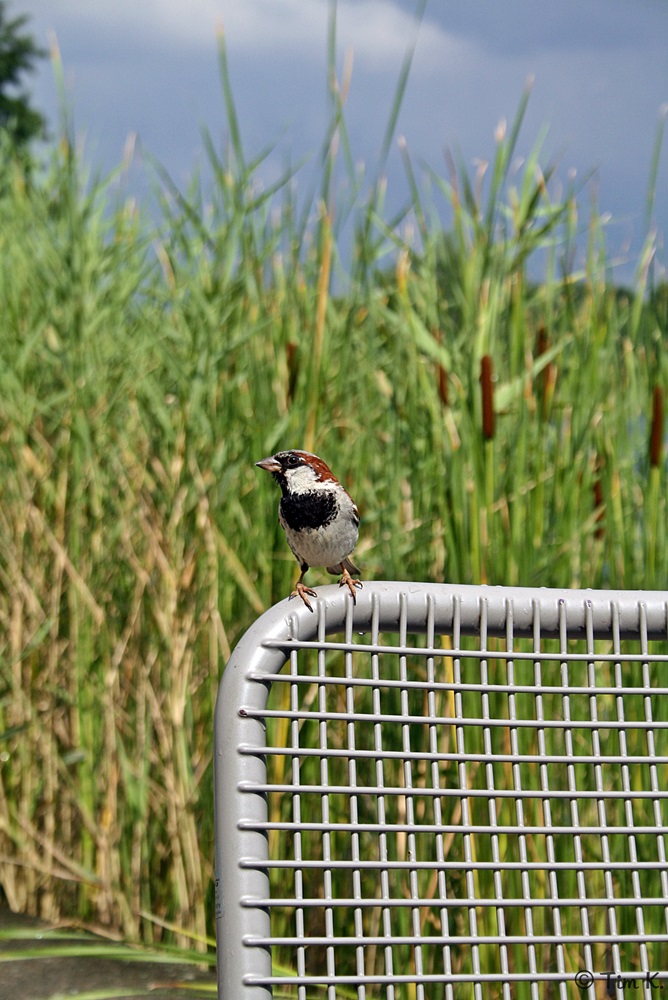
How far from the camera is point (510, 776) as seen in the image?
146 centimetres

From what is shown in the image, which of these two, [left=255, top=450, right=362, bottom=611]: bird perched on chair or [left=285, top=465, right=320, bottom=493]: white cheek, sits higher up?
[left=285, top=465, right=320, bottom=493]: white cheek

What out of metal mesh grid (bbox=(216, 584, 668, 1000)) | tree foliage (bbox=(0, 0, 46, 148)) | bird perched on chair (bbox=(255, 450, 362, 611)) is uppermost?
tree foliage (bbox=(0, 0, 46, 148))

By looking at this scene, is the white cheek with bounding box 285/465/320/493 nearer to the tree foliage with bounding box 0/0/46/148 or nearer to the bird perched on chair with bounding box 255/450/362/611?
the bird perched on chair with bounding box 255/450/362/611

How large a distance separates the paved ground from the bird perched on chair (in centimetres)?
85

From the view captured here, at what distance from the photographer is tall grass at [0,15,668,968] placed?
5.01 ft

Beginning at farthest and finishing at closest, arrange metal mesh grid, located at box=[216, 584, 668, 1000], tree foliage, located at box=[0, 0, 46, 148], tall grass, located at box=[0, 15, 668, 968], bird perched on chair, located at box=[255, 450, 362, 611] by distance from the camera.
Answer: tree foliage, located at box=[0, 0, 46, 148], tall grass, located at box=[0, 15, 668, 968], bird perched on chair, located at box=[255, 450, 362, 611], metal mesh grid, located at box=[216, 584, 668, 1000]

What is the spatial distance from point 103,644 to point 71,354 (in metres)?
0.52

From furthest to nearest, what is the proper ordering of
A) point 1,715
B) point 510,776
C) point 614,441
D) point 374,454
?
point 1,715
point 374,454
point 614,441
point 510,776

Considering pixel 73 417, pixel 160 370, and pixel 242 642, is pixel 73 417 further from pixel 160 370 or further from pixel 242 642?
pixel 242 642

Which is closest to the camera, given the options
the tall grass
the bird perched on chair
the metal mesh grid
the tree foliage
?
the metal mesh grid

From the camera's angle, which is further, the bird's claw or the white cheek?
the white cheek

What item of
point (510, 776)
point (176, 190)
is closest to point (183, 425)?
point (176, 190)

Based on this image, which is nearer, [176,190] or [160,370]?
[176,190]

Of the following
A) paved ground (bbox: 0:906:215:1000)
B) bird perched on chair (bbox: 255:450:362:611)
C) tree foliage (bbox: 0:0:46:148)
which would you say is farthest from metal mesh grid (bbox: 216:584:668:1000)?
tree foliage (bbox: 0:0:46:148)
